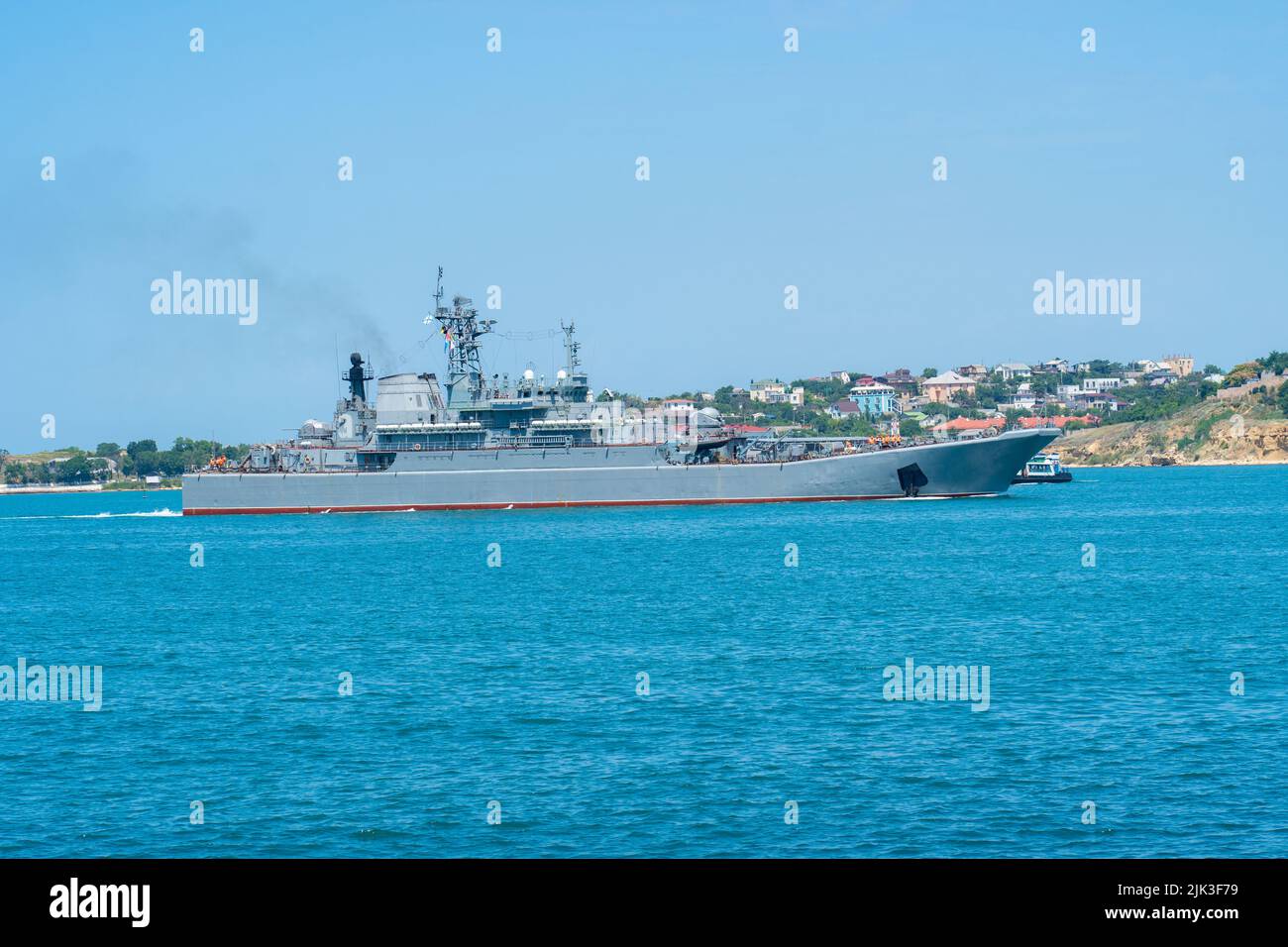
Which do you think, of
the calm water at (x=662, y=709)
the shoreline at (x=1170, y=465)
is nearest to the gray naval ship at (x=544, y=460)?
the calm water at (x=662, y=709)

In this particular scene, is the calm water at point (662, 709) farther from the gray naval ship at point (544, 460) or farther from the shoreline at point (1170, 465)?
the shoreline at point (1170, 465)

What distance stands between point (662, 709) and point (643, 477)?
2316 inches

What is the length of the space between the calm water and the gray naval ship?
2754cm

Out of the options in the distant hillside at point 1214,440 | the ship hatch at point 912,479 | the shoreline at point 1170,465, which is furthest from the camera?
the distant hillside at point 1214,440

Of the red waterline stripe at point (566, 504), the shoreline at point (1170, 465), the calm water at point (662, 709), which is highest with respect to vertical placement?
the shoreline at point (1170, 465)

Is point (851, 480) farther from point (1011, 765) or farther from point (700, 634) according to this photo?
point (1011, 765)

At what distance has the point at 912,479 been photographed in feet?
272

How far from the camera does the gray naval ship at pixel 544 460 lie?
83.1 m

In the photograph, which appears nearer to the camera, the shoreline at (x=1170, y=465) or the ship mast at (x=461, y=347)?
the ship mast at (x=461, y=347)

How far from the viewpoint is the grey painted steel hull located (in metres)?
82.3

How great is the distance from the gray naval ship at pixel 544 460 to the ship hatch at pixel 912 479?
0.30 feet

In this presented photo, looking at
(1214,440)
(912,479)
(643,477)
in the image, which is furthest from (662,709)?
(1214,440)

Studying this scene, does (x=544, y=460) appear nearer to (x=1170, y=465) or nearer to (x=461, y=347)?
(x=461, y=347)

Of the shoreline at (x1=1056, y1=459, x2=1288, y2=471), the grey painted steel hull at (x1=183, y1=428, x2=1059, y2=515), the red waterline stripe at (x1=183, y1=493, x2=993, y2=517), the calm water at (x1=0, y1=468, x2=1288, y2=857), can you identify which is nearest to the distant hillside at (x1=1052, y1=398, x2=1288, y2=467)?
the shoreline at (x1=1056, y1=459, x2=1288, y2=471)
